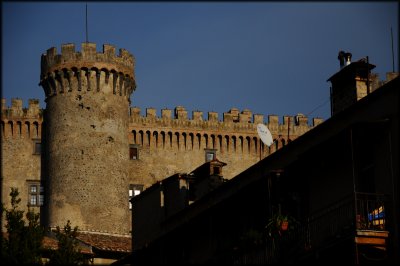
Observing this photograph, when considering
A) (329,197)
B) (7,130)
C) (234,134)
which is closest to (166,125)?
(234,134)

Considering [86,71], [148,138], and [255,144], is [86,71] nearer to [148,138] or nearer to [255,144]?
[148,138]

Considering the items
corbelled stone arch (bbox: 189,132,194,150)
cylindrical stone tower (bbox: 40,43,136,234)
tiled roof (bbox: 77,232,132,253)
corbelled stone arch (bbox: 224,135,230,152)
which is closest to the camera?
tiled roof (bbox: 77,232,132,253)

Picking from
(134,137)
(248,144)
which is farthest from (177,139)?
(248,144)

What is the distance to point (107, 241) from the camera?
191ft

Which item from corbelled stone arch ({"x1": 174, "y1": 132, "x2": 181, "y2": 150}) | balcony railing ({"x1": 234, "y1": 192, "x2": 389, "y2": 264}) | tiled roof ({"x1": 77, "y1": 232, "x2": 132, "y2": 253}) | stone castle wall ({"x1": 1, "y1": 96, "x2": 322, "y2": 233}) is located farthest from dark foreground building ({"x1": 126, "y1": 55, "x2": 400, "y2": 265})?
corbelled stone arch ({"x1": 174, "y1": 132, "x2": 181, "y2": 150})

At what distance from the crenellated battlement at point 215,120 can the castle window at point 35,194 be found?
6772mm

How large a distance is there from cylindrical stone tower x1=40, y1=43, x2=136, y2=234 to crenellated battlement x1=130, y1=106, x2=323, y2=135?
2939 millimetres

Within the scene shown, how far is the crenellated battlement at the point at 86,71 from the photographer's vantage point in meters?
67.4

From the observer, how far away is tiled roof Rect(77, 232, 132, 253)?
54328 millimetres

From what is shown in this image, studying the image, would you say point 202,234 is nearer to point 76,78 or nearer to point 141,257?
point 141,257

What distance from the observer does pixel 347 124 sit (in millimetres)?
29016

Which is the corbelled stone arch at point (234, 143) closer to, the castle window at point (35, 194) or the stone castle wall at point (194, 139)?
the stone castle wall at point (194, 139)

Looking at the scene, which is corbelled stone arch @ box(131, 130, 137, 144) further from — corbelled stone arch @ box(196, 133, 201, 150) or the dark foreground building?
the dark foreground building

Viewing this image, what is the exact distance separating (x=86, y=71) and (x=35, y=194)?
6875mm
